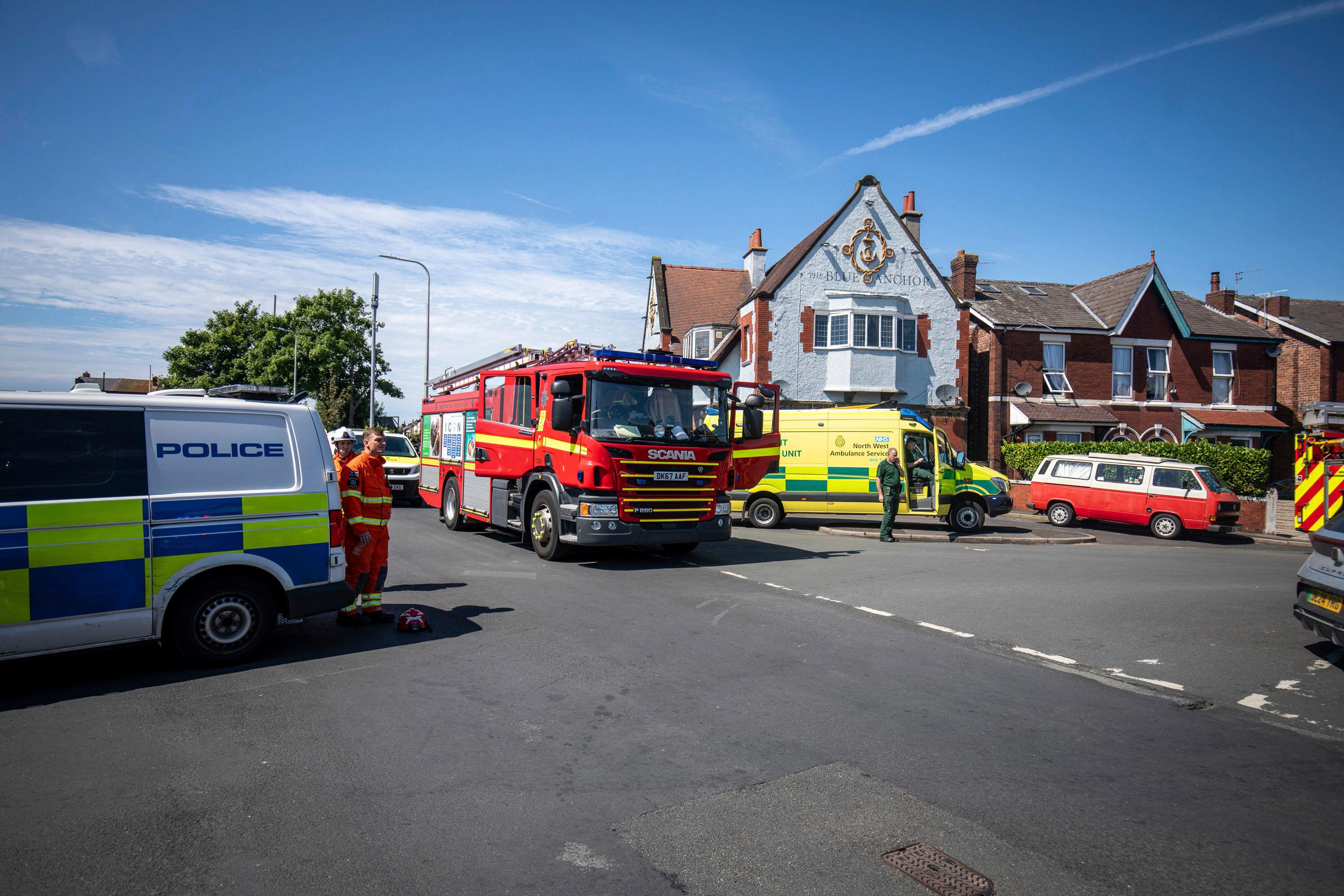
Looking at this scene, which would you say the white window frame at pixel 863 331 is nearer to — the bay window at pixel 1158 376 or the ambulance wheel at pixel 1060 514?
the ambulance wheel at pixel 1060 514

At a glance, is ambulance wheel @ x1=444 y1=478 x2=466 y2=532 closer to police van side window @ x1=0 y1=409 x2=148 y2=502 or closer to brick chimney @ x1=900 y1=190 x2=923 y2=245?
police van side window @ x1=0 y1=409 x2=148 y2=502

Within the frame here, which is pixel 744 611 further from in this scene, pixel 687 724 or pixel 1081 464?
pixel 1081 464

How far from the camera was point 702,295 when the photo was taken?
35875 mm

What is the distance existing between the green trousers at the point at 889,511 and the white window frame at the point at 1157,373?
20.6m

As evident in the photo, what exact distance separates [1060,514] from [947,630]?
48.1 ft

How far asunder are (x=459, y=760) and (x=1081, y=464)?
19.7 m

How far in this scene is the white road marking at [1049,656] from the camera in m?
6.78

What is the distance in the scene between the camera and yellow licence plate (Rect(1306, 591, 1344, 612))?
240 inches

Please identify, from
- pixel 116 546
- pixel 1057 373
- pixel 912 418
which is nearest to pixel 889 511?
pixel 912 418

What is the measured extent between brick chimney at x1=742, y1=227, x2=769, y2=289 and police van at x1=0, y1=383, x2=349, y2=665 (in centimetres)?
3004

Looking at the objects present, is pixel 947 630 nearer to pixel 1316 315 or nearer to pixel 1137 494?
pixel 1137 494

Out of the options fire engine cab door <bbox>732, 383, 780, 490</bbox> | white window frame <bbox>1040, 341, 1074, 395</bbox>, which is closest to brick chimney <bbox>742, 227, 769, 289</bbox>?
white window frame <bbox>1040, 341, 1074, 395</bbox>

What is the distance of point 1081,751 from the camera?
183 inches

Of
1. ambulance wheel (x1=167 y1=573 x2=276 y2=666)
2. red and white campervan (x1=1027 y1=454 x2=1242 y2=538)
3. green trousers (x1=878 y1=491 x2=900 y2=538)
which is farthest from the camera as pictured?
red and white campervan (x1=1027 y1=454 x2=1242 y2=538)
